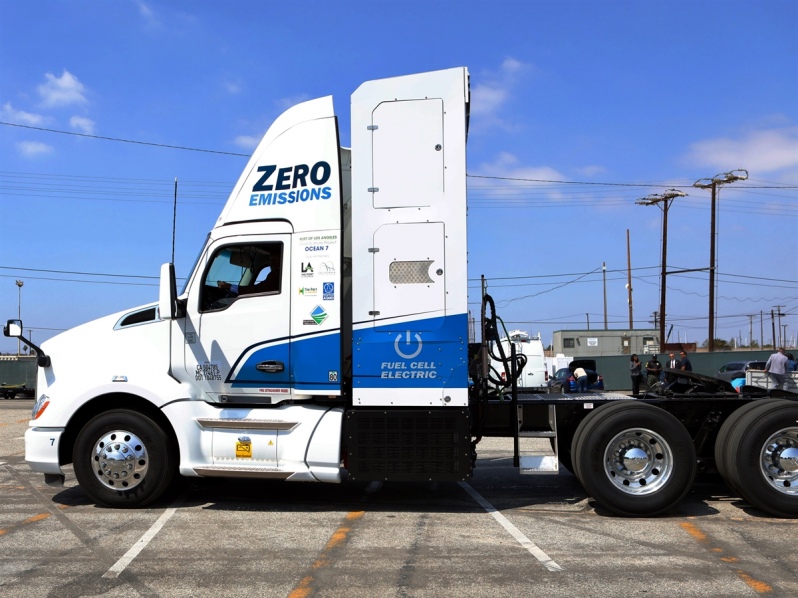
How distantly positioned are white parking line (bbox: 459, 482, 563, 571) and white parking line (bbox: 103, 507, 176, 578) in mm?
Answer: 3147

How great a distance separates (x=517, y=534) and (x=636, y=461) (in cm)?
148

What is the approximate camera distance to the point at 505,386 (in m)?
7.97

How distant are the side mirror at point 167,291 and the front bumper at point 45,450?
169cm

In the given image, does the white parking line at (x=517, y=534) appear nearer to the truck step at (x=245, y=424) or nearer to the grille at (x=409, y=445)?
the grille at (x=409, y=445)

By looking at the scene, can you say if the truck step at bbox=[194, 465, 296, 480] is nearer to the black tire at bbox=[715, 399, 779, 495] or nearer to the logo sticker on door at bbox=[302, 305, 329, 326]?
the logo sticker on door at bbox=[302, 305, 329, 326]

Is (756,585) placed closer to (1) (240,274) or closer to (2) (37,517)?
(1) (240,274)

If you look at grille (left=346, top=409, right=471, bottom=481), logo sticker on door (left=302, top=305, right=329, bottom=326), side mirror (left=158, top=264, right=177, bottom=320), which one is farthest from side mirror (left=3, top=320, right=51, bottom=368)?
grille (left=346, top=409, right=471, bottom=481)

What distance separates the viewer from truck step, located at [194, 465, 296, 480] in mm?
7180

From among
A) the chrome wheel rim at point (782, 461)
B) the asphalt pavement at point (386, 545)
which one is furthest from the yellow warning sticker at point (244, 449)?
the chrome wheel rim at point (782, 461)

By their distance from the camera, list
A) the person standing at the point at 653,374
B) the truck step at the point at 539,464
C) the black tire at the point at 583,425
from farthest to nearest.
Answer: the person standing at the point at 653,374 → the truck step at the point at 539,464 → the black tire at the point at 583,425

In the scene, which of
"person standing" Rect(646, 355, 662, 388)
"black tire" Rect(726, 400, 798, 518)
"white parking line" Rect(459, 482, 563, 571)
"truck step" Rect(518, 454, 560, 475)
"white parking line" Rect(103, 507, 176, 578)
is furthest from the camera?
"person standing" Rect(646, 355, 662, 388)

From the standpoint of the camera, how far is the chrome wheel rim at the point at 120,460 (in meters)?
7.43

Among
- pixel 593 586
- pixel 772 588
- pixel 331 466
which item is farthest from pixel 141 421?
pixel 772 588

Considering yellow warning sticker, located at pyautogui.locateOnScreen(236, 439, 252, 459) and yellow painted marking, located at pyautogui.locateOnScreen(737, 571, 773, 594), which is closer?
yellow painted marking, located at pyautogui.locateOnScreen(737, 571, 773, 594)
